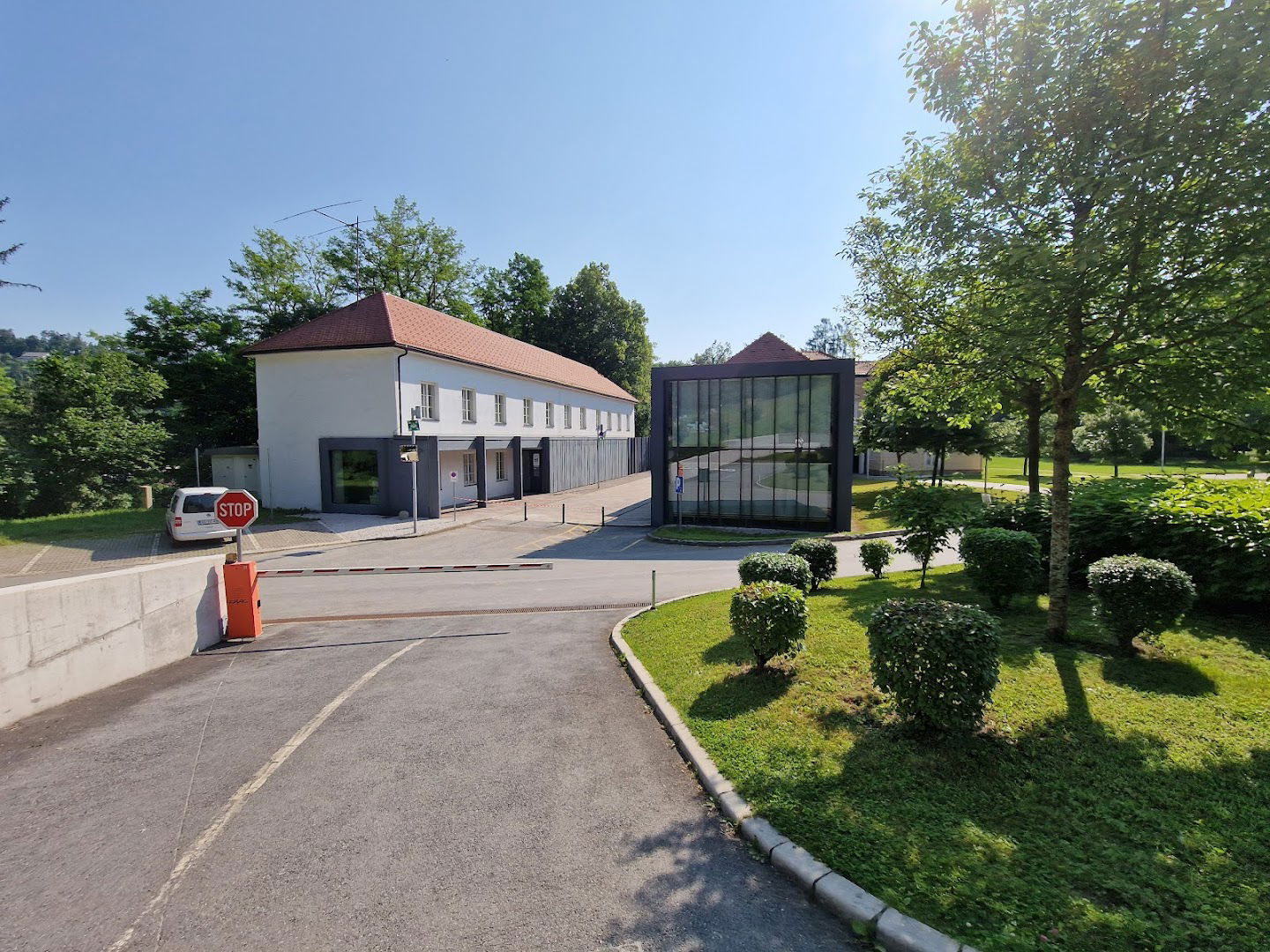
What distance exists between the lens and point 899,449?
1112 inches

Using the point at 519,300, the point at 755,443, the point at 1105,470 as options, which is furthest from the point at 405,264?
the point at 1105,470

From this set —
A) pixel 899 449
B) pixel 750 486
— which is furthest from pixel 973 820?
pixel 899 449

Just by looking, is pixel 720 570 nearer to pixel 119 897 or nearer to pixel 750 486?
pixel 750 486

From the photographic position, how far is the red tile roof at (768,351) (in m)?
32.2

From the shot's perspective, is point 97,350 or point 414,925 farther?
point 97,350

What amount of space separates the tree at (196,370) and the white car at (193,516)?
1785cm

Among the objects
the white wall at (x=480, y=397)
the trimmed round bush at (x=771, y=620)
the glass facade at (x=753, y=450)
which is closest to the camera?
the trimmed round bush at (x=771, y=620)

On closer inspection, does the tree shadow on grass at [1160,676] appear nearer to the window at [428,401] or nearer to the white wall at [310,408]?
the white wall at [310,408]

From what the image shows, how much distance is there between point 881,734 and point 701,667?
2.28 metres

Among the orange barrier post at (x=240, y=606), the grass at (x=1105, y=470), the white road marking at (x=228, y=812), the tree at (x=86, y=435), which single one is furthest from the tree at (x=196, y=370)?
the grass at (x=1105, y=470)

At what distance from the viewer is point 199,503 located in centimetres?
1678

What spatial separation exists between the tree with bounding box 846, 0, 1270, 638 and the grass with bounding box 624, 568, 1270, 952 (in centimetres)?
161

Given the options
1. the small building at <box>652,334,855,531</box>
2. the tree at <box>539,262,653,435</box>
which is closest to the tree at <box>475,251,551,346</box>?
the tree at <box>539,262,653,435</box>

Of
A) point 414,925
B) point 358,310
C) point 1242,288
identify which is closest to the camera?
point 414,925
